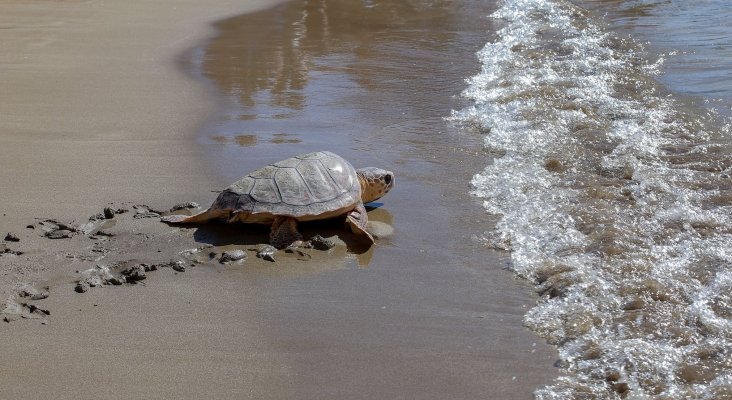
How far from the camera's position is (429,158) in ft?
22.6

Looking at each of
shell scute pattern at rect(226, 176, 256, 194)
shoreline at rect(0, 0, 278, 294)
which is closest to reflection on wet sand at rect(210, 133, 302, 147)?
shoreline at rect(0, 0, 278, 294)

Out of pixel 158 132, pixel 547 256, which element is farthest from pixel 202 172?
pixel 547 256

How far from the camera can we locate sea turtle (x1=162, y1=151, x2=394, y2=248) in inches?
208

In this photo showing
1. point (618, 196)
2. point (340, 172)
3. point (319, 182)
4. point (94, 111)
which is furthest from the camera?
point (94, 111)

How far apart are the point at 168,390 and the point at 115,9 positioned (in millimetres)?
10546

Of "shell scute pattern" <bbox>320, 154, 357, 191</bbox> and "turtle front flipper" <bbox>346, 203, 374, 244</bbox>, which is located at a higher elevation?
"shell scute pattern" <bbox>320, 154, 357, 191</bbox>

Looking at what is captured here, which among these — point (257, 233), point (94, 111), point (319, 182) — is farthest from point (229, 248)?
point (94, 111)

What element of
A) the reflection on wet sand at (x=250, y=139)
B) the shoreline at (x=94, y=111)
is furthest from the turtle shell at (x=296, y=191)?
the reflection on wet sand at (x=250, y=139)

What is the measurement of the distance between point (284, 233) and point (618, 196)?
244cm

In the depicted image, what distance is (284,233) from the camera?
5.26 metres

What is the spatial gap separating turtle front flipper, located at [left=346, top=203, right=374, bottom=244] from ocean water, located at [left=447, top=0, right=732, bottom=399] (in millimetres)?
763

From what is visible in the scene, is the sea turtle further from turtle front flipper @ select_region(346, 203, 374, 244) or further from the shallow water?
the shallow water

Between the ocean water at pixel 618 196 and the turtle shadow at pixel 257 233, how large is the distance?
2.85ft

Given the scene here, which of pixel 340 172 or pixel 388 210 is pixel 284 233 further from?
pixel 388 210
